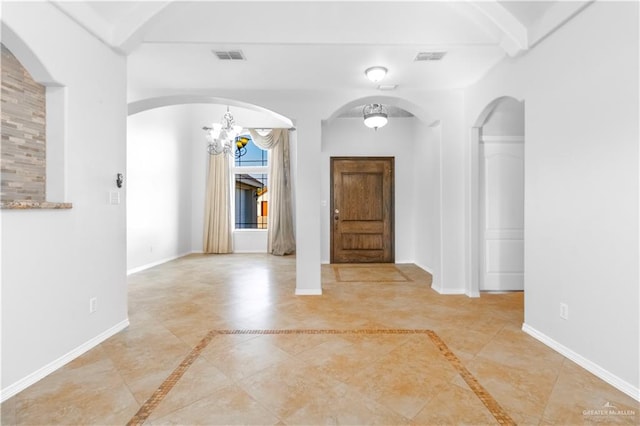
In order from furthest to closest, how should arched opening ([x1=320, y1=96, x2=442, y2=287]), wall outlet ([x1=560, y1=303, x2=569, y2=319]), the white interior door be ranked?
arched opening ([x1=320, y1=96, x2=442, y2=287])
the white interior door
wall outlet ([x1=560, y1=303, x2=569, y2=319])

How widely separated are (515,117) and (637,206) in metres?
2.57

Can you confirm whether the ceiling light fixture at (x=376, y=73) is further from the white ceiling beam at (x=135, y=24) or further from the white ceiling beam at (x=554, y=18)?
the white ceiling beam at (x=135, y=24)

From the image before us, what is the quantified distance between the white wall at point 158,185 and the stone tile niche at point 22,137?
3.24m

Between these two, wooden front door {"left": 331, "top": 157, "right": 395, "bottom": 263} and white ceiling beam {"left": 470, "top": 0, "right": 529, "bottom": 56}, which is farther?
wooden front door {"left": 331, "top": 157, "right": 395, "bottom": 263}

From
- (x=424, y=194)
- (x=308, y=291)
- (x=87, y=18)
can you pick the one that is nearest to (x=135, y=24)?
(x=87, y=18)

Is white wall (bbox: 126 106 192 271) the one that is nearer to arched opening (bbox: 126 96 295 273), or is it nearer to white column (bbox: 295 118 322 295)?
arched opening (bbox: 126 96 295 273)

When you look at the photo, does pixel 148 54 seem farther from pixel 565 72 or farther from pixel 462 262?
pixel 462 262

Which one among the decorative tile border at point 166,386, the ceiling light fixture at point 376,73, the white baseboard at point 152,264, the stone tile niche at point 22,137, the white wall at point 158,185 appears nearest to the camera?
the decorative tile border at point 166,386

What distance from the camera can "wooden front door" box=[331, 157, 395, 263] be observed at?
6.39 meters

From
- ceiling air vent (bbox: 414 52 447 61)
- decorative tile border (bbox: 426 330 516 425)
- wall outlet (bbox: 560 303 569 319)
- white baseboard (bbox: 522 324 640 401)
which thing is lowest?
decorative tile border (bbox: 426 330 516 425)

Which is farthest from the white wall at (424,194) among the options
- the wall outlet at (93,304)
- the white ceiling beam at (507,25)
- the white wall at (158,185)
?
the white wall at (158,185)

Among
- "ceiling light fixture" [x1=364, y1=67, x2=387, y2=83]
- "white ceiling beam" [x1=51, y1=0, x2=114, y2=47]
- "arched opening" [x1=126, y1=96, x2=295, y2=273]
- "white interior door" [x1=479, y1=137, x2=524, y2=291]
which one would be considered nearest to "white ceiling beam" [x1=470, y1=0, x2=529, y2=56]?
"ceiling light fixture" [x1=364, y1=67, x2=387, y2=83]

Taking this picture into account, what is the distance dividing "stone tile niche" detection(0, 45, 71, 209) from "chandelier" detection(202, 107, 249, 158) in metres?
3.29

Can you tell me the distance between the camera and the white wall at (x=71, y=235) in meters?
1.94
